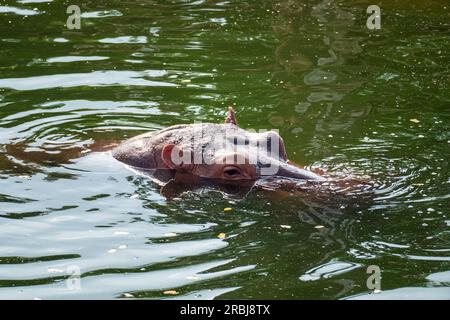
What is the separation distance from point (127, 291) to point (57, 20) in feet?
28.2

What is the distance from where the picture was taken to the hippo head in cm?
830

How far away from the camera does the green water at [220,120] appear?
23.6 ft

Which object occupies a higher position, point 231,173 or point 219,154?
point 219,154

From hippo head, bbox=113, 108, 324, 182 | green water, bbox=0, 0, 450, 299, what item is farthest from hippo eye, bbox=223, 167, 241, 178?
green water, bbox=0, 0, 450, 299

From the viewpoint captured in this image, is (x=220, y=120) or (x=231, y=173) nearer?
(x=231, y=173)

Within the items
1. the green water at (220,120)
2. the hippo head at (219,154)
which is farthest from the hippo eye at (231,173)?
the green water at (220,120)

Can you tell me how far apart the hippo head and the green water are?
23cm

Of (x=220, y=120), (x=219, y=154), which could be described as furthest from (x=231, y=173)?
(x=220, y=120)

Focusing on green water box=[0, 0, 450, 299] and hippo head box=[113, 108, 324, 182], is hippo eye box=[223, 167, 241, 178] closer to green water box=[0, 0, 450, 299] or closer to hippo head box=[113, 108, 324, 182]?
hippo head box=[113, 108, 324, 182]

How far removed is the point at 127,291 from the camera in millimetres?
6863

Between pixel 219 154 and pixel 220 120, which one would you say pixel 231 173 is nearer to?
pixel 219 154

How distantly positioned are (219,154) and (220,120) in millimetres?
2423

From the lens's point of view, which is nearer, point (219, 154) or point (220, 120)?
point (219, 154)

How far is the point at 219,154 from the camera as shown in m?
8.38
